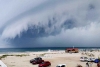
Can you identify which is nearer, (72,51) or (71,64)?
(71,64)

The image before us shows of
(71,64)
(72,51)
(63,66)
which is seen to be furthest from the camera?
(72,51)

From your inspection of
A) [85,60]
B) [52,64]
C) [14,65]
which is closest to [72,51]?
[85,60]

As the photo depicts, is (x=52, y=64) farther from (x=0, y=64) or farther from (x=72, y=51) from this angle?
(x=72, y=51)

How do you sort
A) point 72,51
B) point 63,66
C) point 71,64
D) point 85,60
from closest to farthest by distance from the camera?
1. point 63,66
2. point 71,64
3. point 85,60
4. point 72,51

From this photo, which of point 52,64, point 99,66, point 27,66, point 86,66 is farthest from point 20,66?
point 99,66

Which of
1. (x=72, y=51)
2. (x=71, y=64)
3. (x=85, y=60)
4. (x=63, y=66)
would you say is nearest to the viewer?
(x=63, y=66)

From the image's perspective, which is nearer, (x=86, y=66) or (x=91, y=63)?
(x=86, y=66)

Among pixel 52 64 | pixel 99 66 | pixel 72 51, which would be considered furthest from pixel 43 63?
pixel 72 51

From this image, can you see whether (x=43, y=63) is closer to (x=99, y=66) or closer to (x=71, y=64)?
(x=71, y=64)
